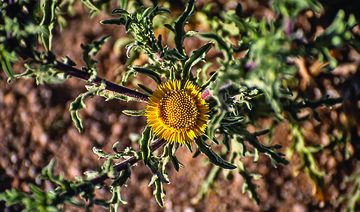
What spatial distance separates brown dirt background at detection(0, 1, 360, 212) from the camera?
2791mm

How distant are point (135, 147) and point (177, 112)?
4.02 ft

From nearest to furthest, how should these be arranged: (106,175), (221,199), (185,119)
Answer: (106,175) → (185,119) → (221,199)

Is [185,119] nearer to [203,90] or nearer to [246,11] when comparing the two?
[203,90]

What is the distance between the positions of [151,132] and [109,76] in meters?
1.34

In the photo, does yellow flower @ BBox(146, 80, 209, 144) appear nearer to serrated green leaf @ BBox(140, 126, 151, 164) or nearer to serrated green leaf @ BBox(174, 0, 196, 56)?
serrated green leaf @ BBox(140, 126, 151, 164)

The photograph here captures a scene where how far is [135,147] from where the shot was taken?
280 cm

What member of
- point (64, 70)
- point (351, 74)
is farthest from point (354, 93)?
point (64, 70)

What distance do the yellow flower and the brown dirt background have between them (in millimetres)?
1066

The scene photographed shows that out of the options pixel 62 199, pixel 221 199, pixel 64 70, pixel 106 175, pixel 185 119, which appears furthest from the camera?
pixel 221 199

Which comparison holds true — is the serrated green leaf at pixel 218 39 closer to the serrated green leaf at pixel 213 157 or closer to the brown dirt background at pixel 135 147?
the serrated green leaf at pixel 213 157

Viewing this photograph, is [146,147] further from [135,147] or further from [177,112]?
[135,147]

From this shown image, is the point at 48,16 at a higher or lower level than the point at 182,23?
higher

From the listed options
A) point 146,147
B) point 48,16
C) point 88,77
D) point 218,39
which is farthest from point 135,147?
point 218,39

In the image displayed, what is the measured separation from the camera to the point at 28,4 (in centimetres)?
129
